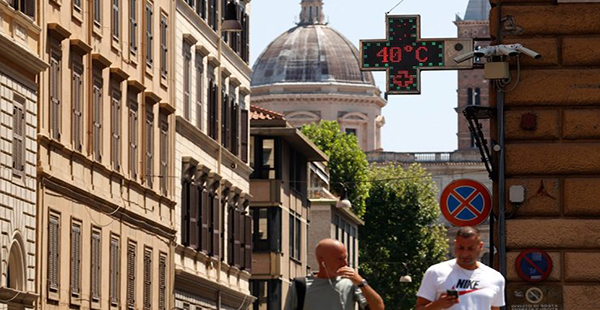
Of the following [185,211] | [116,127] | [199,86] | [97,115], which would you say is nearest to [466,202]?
[97,115]

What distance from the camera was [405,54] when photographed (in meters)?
30.3

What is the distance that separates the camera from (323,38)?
19025 cm

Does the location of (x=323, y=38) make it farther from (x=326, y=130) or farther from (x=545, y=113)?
(x=545, y=113)

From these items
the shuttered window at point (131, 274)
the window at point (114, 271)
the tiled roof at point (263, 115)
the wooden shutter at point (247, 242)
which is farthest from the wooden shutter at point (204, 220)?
the tiled roof at point (263, 115)

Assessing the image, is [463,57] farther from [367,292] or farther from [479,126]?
[367,292]

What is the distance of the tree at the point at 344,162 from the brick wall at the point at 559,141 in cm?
8291

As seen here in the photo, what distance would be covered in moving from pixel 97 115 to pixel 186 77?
10.6 meters

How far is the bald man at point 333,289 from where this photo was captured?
16.4 m

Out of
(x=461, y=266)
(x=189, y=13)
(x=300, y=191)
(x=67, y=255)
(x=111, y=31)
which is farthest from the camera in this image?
(x=300, y=191)

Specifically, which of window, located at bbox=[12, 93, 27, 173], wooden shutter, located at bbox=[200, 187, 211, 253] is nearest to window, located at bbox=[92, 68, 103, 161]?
window, located at bbox=[12, 93, 27, 173]

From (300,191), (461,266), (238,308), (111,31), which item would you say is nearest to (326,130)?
(300,191)

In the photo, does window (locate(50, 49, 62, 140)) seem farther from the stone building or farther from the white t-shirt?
the white t-shirt

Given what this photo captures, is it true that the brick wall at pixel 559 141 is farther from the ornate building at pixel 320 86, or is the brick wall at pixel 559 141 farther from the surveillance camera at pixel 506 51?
the ornate building at pixel 320 86

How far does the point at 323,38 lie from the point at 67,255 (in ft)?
496
